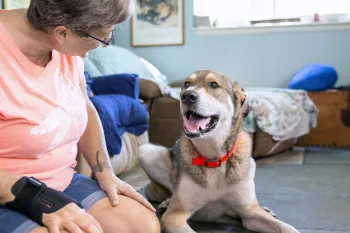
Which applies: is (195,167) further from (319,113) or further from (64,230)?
(319,113)

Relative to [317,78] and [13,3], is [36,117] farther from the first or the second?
[317,78]

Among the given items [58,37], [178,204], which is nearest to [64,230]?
[58,37]

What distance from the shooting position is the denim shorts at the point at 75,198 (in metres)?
1.10

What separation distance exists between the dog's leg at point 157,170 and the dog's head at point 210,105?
1.45 ft

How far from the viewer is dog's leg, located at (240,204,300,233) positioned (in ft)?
6.11

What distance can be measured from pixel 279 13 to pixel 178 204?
3.70m

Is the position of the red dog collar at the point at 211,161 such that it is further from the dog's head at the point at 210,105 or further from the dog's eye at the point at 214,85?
the dog's eye at the point at 214,85

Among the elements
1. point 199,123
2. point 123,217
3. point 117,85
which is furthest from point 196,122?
point 117,85

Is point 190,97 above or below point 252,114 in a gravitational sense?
A: above

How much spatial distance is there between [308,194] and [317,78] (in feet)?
6.96

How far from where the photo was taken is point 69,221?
3.62 ft

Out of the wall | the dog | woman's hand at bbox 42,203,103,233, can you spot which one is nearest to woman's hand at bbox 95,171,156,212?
woman's hand at bbox 42,203,103,233

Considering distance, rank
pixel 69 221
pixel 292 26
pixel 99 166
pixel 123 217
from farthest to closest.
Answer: pixel 292 26
pixel 99 166
pixel 123 217
pixel 69 221

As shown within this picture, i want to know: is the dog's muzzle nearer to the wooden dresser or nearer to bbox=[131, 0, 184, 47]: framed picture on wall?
the wooden dresser
